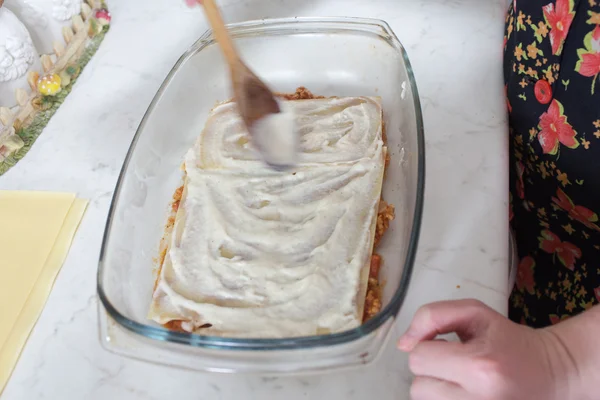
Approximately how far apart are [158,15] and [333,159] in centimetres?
52

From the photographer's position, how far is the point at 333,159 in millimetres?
700

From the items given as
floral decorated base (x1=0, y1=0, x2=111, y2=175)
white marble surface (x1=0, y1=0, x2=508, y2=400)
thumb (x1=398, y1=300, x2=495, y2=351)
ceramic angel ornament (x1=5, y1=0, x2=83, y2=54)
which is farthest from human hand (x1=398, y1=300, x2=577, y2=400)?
ceramic angel ornament (x1=5, y1=0, x2=83, y2=54)

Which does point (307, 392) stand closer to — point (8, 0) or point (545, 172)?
point (545, 172)

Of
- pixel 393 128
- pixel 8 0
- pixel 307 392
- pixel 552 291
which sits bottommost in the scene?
pixel 552 291

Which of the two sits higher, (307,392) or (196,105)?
(196,105)

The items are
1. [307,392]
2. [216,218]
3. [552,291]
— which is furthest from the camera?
[552,291]

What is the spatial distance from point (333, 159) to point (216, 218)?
174 mm

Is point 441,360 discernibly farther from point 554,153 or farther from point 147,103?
point 147,103

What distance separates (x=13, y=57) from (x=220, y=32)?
1.21ft

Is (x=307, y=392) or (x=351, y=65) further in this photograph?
(x=351, y=65)

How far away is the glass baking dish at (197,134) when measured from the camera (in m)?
0.50

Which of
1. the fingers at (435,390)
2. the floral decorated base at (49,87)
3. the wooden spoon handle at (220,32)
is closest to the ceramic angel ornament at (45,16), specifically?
the floral decorated base at (49,87)

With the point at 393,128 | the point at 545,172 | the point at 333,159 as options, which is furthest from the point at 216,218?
the point at 545,172

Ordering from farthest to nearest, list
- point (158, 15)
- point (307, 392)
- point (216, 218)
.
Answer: point (158, 15) → point (216, 218) → point (307, 392)
